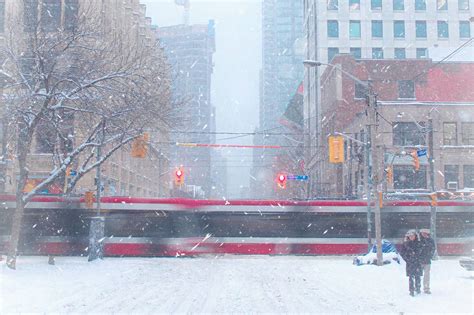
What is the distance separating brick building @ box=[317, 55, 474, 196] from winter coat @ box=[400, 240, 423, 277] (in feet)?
69.9

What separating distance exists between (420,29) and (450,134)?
29.3 metres

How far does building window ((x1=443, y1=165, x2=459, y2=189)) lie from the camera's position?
152ft

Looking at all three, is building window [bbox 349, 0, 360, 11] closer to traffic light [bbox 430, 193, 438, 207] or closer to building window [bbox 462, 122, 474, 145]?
building window [bbox 462, 122, 474, 145]

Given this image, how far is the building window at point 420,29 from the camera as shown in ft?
235

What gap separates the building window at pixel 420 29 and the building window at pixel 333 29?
32.6 feet

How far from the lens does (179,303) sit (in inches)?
498

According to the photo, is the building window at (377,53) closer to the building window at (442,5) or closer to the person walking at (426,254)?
the building window at (442,5)

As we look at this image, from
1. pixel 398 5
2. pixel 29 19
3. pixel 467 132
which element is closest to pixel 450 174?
pixel 467 132

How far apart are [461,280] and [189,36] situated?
624 feet

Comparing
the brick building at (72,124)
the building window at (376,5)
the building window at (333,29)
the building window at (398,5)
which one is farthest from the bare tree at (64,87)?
the building window at (398,5)

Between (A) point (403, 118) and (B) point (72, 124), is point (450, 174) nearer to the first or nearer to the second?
(A) point (403, 118)

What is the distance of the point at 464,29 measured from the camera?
2793 inches

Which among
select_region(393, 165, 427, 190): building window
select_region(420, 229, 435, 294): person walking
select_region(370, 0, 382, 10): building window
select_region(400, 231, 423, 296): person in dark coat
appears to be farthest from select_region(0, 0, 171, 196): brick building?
select_region(370, 0, 382, 10): building window

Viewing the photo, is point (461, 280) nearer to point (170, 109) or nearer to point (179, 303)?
point (179, 303)
